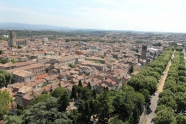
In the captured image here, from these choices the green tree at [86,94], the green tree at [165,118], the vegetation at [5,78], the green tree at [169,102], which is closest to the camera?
the green tree at [165,118]

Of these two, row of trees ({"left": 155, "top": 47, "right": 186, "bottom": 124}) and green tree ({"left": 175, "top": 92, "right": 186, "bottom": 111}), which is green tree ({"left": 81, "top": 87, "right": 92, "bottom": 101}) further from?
green tree ({"left": 175, "top": 92, "right": 186, "bottom": 111})

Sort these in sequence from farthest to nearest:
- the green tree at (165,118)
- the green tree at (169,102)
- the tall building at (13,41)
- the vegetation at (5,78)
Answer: the tall building at (13,41) < the vegetation at (5,78) < the green tree at (169,102) < the green tree at (165,118)

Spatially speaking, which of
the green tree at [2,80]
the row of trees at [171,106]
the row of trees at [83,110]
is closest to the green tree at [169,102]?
the row of trees at [171,106]

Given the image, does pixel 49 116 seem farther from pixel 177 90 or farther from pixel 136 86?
pixel 177 90

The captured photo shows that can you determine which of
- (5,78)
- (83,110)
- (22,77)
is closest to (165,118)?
(83,110)

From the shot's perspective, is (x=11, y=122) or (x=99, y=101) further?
(x=99, y=101)

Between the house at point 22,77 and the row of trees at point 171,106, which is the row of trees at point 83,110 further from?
the house at point 22,77

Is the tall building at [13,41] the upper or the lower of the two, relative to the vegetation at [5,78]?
upper

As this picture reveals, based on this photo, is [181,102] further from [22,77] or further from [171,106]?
[22,77]

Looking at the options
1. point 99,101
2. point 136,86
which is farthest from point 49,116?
point 136,86

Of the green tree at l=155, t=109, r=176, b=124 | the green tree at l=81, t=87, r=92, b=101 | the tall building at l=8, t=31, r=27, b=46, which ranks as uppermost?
the tall building at l=8, t=31, r=27, b=46

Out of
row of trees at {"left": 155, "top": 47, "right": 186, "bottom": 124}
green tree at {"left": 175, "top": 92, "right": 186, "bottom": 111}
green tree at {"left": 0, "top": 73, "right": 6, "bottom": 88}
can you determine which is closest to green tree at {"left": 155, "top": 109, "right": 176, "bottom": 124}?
row of trees at {"left": 155, "top": 47, "right": 186, "bottom": 124}
